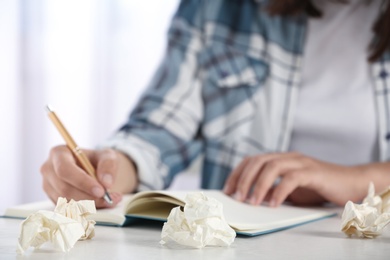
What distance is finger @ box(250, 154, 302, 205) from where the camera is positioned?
2.87 ft

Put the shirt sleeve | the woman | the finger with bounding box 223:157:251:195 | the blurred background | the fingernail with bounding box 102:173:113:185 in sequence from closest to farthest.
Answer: the fingernail with bounding box 102:173:113:185 → the finger with bounding box 223:157:251:195 → the shirt sleeve → the woman → the blurred background

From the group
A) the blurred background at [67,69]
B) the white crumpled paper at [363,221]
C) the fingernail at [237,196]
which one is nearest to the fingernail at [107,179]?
the fingernail at [237,196]

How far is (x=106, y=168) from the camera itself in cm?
84

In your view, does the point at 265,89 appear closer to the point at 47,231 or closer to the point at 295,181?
the point at 295,181

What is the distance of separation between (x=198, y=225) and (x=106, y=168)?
0.93ft

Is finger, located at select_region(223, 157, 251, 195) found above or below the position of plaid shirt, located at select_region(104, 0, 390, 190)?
below

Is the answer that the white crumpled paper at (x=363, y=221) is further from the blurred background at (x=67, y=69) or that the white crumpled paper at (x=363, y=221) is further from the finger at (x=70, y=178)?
the blurred background at (x=67, y=69)

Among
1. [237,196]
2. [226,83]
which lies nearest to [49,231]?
[237,196]

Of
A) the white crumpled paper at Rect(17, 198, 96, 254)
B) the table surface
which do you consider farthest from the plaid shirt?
the white crumpled paper at Rect(17, 198, 96, 254)

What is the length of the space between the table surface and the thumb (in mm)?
100

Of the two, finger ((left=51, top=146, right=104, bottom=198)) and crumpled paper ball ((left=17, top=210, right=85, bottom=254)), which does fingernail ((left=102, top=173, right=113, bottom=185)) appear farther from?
crumpled paper ball ((left=17, top=210, right=85, bottom=254))

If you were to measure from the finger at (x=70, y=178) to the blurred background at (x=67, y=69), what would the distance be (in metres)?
1.57

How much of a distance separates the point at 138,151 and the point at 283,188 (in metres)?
0.28

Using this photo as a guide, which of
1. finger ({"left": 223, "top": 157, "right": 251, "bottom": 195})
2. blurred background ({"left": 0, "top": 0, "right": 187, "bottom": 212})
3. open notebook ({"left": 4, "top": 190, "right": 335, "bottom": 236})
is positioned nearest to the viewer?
open notebook ({"left": 4, "top": 190, "right": 335, "bottom": 236})
